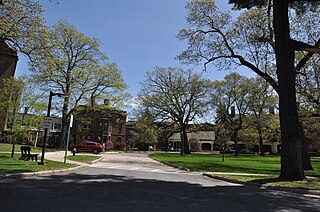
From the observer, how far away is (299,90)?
2105cm

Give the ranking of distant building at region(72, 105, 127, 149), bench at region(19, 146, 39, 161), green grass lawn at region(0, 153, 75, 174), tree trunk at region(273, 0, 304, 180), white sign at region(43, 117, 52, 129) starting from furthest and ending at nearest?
distant building at region(72, 105, 127, 149) → bench at region(19, 146, 39, 161) → white sign at region(43, 117, 52, 129) → tree trunk at region(273, 0, 304, 180) → green grass lawn at region(0, 153, 75, 174)

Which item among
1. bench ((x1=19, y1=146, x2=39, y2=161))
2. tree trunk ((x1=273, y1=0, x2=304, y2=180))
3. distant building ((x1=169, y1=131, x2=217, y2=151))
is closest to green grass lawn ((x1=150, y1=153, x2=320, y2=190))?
tree trunk ((x1=273, y1=0, x2=304, y2=180))

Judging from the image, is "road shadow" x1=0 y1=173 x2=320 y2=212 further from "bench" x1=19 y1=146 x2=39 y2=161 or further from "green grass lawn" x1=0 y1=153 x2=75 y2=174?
"bench" x1=19 y1=146 x2=39 y2=161

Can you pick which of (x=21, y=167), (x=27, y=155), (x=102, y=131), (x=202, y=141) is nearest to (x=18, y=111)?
(x=27, y=155)

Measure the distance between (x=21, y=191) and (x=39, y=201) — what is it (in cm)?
157

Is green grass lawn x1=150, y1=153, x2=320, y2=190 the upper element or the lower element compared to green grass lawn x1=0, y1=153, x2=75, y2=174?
lower

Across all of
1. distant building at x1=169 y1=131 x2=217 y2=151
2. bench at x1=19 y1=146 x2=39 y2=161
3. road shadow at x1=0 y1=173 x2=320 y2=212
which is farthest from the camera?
distant building at x1=169 y1=131 x2=217 y2=151

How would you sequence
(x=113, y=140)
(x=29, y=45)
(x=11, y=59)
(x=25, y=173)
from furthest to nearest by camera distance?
(x=113, y=140)
(x=11, y=59)
(x=29, y=45)
(x=25, y=173)

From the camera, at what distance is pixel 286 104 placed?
42.3 feet

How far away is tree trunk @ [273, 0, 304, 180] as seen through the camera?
12336 mm

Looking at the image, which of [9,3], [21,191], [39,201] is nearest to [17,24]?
[9,3]

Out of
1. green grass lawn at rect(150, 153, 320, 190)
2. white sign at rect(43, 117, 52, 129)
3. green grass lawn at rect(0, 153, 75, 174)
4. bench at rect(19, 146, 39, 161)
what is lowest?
green grass lawn at rect(150, 153, 320, 190)

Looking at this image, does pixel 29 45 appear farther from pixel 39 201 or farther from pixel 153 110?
pixel 153 110

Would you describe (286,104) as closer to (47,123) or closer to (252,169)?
(252,169)
